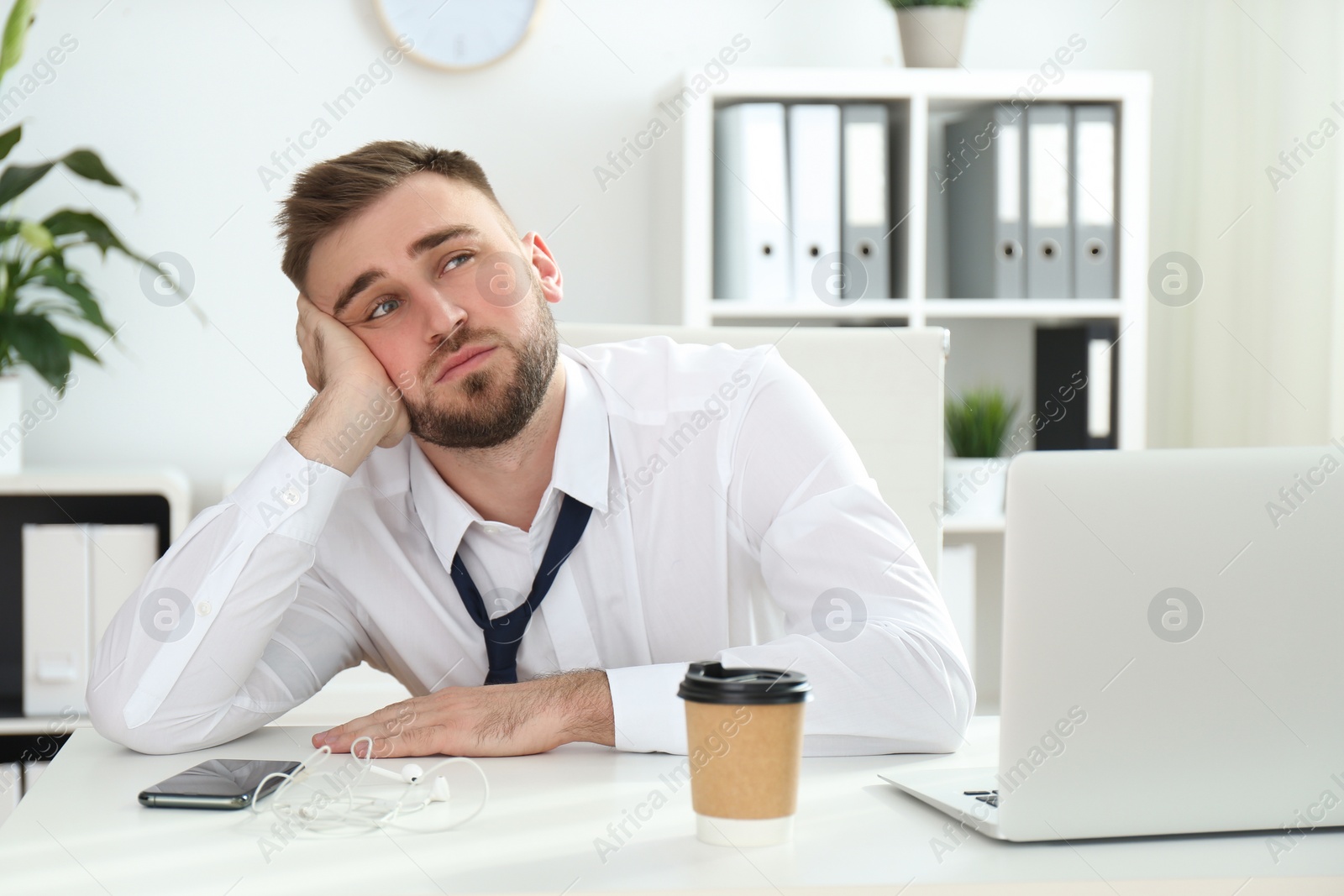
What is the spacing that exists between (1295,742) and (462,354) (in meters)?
0.93

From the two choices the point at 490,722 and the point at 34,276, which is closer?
the point at 490,722

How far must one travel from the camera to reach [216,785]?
2.82 ft

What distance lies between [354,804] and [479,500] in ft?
2.08

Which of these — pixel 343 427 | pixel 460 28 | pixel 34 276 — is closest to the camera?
pixel 343 427

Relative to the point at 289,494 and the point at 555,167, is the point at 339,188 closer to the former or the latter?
the point at 289,494

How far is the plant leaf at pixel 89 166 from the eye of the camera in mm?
2158

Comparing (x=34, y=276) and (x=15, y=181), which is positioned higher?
(x=15, y=181)

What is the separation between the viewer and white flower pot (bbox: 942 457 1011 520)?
7.81ft

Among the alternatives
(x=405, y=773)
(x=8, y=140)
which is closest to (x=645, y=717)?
(x=405, y=773)

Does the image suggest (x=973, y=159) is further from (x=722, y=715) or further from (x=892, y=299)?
(x=722, y=715)

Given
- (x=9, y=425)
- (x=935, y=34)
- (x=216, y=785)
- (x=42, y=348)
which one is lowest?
(x=216, y=785)

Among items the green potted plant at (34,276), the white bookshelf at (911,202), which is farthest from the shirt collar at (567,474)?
the green potted plant at (34,276)

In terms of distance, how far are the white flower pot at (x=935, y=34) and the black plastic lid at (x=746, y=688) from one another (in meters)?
1.97

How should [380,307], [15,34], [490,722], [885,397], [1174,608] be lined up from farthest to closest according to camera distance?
[15,34], [885,397], [380,307], [490,722], [1174,608]
